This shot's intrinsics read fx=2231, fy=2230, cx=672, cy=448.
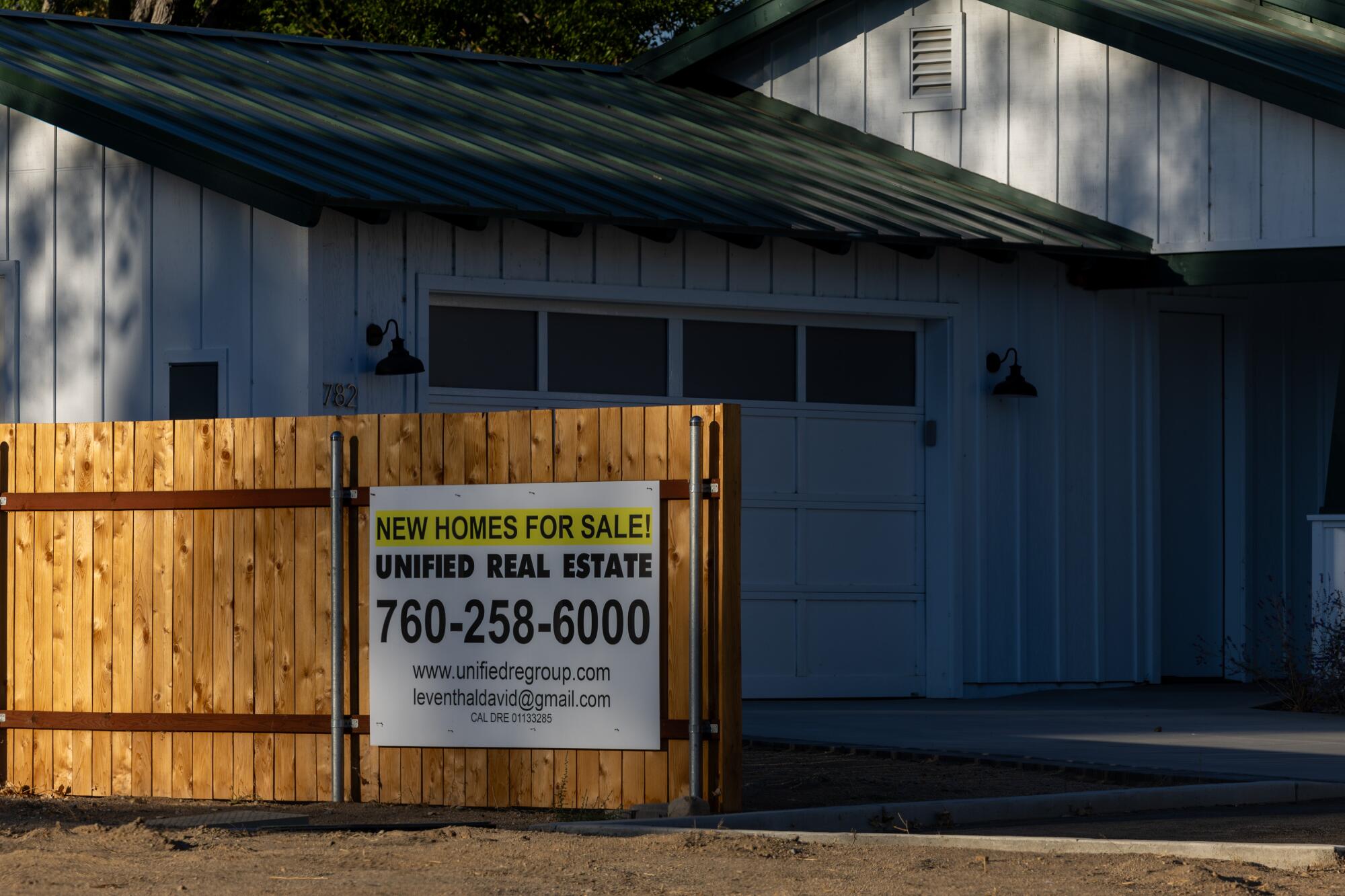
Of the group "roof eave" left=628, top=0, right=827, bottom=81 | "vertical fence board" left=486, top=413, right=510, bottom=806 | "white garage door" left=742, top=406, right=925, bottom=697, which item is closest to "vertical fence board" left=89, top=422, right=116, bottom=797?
"vertical fence board" left=486, top=413, right=510, bottom=806

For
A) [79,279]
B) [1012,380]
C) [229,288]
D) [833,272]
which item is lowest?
[1012,380]

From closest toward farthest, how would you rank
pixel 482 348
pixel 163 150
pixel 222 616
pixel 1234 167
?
pixel 222 616 → pixel 163 150 → pixel 482 348 → pixel 1234 167

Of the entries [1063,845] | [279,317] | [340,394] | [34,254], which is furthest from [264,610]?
[34,254]

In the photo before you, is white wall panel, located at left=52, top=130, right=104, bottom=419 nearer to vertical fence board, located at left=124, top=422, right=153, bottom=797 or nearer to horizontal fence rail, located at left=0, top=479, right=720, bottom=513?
horizontal fence rail, located at left=0, top=479, right=720, bottom=513

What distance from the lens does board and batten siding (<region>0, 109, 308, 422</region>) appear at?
13094mm

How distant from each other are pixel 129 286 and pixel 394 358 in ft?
6.25

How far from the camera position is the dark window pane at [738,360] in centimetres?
1465

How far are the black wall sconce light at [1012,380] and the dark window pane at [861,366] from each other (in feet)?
1.82

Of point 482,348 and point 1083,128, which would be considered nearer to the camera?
point 482,348

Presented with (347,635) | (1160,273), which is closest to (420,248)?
(347,635)

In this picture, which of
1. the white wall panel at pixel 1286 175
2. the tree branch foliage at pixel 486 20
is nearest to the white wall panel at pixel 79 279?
the white wall panel at pixel 1286 175

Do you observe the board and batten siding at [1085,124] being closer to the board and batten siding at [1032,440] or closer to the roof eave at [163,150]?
the board and batten siding at [1032,440]

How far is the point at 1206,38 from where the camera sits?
53.1 ft

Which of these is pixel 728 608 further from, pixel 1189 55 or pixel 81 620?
pixel 1189 55
